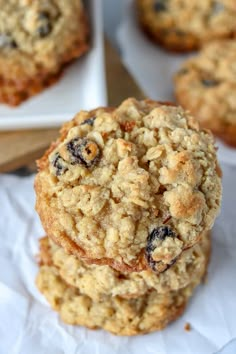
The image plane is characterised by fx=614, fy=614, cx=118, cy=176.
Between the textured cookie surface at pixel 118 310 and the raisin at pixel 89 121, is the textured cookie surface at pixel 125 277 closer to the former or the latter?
the textured cookie surface at pixel 118 310

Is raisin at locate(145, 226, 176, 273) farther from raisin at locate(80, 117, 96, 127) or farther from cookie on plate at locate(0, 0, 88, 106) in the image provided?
cookie on plate at locate(0, 0, 88, 106)

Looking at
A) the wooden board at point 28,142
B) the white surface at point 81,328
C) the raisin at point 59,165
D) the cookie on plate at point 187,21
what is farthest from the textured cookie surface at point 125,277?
the cookie on plate at point 187,21

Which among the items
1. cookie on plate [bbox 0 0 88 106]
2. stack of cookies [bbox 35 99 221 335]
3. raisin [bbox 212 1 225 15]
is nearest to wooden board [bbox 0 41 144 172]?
cookie on plate [bbox 0 0 88 106]

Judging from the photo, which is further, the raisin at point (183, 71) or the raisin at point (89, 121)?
the raisin at point (183, 71)

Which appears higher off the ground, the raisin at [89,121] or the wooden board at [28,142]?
the raisin at [89,121]

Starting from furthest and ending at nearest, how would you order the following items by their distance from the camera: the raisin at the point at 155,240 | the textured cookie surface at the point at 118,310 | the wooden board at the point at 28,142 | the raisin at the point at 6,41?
the wooden board at the point at 28,142, the raisin at the point at 6,41, the textured cookie surface at the point at 118,310, the raisin at the point at 155,240

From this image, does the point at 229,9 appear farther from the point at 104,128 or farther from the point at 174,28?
the point at 104,128

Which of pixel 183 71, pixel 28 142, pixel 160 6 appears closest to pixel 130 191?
pixel 28 142

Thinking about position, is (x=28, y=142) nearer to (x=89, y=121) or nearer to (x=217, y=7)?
(x=89, y=121)
